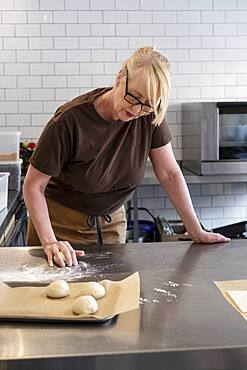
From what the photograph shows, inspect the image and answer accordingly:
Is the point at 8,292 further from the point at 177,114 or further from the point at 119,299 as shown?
the point at 177,114

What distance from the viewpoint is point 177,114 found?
3.75 m

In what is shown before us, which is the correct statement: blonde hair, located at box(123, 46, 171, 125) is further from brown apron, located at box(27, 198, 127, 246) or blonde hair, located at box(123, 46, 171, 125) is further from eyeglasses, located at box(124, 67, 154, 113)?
brown apron, located at box(27, 198, 127, 246)

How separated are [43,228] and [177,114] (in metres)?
2.35

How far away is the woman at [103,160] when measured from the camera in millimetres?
1422

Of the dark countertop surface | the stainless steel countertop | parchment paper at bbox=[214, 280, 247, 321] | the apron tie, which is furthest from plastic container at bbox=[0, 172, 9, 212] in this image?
parchment paper at bbox=[214, 280, 247, 321]

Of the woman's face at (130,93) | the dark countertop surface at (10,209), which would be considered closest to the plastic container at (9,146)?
the dark countertop surface at (10,209)

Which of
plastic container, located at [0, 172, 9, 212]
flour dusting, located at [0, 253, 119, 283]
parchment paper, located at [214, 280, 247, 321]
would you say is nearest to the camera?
parchment paper, located at [214, 280, 247, 321]

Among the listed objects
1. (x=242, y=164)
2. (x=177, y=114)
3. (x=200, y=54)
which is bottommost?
(x=242, y=164)

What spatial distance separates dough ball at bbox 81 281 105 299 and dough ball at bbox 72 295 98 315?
5cm

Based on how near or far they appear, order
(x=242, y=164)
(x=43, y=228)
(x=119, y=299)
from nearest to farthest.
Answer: (x=119, y=299) → (x=43, y=228) → (x=242, y=164)

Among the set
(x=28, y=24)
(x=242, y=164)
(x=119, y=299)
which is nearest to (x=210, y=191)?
(x=242, y=164)

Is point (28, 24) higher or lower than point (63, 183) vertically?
higher

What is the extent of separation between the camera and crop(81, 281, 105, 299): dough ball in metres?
1.12

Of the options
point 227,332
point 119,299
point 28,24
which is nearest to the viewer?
point 227,332
